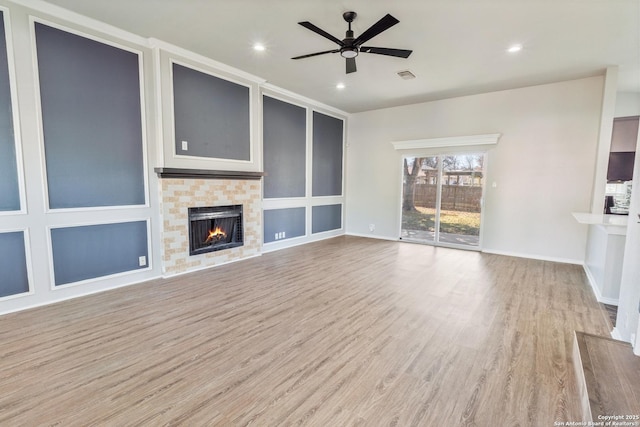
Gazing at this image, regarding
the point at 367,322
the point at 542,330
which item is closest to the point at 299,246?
the point at 367,322

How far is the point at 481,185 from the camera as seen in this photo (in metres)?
6.04

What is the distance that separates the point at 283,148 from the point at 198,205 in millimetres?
2293

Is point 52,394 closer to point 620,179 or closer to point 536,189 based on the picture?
point 536,189

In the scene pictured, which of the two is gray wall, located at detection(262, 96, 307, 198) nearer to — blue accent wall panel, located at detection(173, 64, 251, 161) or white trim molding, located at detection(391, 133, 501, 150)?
blue accent wall panel, located at detection(173, 64, 251, 161)

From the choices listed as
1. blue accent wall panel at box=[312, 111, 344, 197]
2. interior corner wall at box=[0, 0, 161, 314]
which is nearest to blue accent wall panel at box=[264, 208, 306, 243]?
blue accent wall panel at box=[312, 111, 344, 197]

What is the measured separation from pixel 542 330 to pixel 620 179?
18.2 ft

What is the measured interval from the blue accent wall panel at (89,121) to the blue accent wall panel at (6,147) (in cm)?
26

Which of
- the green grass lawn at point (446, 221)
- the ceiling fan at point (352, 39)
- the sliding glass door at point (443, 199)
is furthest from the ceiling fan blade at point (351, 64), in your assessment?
the green grass lawn at point (446, 221)

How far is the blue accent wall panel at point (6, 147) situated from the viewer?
2.90 m

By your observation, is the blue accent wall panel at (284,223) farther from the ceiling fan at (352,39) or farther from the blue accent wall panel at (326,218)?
the ceiling fan at (352,39)

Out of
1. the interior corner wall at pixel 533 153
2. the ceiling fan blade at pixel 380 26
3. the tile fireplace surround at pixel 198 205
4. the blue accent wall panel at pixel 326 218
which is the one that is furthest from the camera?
the blue accent wall panel at pixel 326 218

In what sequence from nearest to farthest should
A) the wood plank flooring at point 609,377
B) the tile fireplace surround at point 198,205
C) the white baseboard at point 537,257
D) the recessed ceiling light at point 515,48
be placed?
the wood plank flooring at point 609,377 → the recessed ceiling light at point 515,48 → the tile fireplace surround at point 198,205 → the white baseboard at point 537,257

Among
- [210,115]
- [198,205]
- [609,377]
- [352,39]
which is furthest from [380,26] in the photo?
[198,205]

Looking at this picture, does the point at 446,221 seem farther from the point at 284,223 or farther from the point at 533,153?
the point at 284,223
